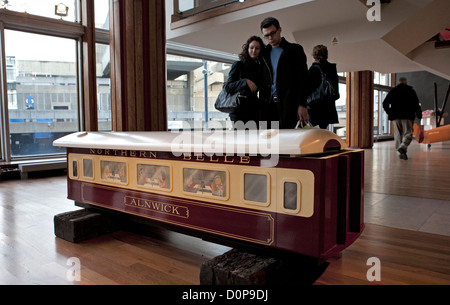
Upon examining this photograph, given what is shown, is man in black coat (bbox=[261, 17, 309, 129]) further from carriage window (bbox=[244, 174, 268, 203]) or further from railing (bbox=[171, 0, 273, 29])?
railing (bbox=[171, 0, 273, 29])

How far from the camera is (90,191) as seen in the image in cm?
278

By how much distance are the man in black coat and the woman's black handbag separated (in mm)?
236

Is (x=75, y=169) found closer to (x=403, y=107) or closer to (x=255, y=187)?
(x=255, y=187)

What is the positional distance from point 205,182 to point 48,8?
586 centimetres

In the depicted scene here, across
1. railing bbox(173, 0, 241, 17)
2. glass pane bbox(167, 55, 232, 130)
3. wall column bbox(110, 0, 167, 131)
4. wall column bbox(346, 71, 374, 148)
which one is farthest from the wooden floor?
wall column bbox(346, 71, 374, 148)

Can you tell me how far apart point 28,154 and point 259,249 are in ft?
19.5

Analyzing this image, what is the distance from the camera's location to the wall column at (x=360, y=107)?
33.6ft

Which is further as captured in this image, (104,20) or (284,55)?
(104,20)

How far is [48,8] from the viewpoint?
622 cm

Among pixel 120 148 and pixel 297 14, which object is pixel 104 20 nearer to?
pixel 297 14

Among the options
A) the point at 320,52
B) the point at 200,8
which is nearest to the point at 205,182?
the point at 320,52
